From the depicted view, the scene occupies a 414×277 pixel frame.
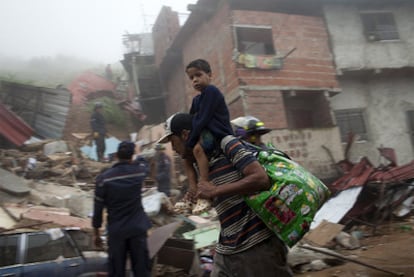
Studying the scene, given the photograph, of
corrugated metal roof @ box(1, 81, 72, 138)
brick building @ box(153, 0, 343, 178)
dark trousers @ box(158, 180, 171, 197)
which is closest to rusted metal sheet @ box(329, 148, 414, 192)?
brick building @ box(153, 0, 343, 178)

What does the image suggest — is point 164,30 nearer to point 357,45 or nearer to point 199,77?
point 357,45

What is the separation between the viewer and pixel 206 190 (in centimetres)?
147

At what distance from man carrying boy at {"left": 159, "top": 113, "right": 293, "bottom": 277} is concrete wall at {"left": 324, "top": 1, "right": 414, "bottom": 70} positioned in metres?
10.3

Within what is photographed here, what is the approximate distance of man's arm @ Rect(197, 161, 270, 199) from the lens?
4.74 ft

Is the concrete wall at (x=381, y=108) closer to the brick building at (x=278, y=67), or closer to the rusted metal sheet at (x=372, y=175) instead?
the brick building at (x=278, y=67)

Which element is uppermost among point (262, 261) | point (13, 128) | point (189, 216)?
point (13, 128)

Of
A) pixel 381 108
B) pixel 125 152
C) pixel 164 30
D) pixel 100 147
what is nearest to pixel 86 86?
pixel 164 30

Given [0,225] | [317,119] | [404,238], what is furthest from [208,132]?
[317,119]

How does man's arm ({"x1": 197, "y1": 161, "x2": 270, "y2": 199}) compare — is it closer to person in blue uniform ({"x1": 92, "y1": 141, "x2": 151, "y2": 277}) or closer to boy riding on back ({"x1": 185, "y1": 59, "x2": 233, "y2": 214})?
boy riding on back ({"x1": 185, "y1": 59, "x2": 233, "y2": 214})

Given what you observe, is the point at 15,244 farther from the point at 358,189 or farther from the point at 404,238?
the point at 358,189

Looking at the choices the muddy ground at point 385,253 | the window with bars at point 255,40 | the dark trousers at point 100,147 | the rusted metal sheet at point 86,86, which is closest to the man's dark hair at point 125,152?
the muddy ground at point 385,253

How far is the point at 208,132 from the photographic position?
158 centimetres

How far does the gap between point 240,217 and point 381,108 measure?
11329 mm

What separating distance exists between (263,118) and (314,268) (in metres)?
5.28
